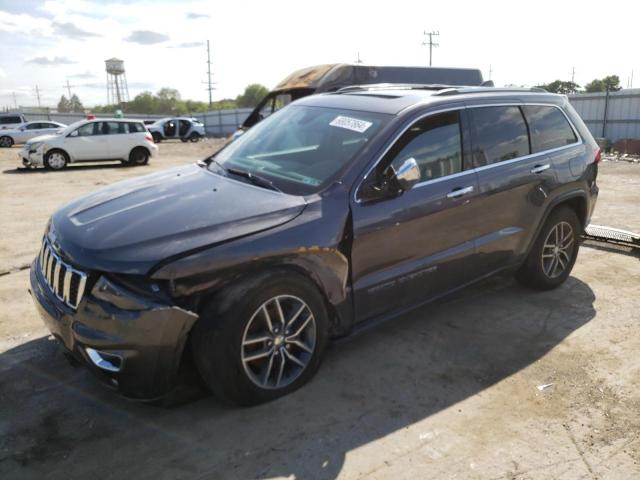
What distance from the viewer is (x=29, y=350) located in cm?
386

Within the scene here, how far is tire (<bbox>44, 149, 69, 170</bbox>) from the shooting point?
16105mm

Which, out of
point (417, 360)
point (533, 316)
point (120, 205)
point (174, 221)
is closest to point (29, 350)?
point (120, 205)

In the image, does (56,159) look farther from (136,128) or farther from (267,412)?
(267,412)

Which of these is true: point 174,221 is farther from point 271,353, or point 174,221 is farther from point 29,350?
point 29,350

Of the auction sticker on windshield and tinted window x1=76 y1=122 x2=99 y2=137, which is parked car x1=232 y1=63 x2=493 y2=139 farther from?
the auction sticker on windshield

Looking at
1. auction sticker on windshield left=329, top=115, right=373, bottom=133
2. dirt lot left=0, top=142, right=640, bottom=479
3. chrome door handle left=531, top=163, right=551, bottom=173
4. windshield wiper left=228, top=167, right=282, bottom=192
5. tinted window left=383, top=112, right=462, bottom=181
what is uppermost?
auction sticker on windshield left=329, top=115, right=373, bottom=133

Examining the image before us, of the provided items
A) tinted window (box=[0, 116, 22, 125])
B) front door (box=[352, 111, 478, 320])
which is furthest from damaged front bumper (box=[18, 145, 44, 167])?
Result: tinted window (box=[0, 116, 22, 125])

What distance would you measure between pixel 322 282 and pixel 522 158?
223 cm

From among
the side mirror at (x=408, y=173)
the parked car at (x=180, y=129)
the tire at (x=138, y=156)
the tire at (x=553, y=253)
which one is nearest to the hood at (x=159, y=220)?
the side mirror at (x=408, y=173)

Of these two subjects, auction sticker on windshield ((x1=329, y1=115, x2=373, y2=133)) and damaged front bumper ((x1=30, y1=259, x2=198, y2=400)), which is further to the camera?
auction sticker on windshield ((x1=329, y1=115, x2=373, y2=133))

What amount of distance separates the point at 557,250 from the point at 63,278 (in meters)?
4.06

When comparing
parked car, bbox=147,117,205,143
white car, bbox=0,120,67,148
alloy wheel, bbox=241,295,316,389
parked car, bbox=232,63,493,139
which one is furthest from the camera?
parked car, bbox=147,117,205,143

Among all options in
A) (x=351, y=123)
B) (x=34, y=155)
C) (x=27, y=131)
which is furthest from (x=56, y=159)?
(x=351, y=123)

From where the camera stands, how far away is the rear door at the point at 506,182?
416cm
